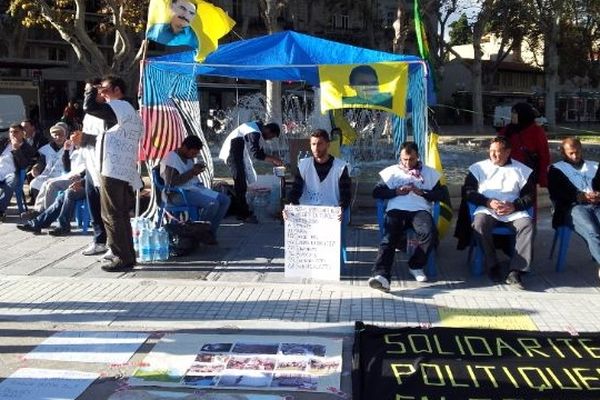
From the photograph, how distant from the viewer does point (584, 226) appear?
22.3 ft

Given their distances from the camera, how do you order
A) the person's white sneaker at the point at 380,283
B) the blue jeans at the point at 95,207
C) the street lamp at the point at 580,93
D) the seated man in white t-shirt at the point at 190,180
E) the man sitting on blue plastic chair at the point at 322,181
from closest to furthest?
1. the person's white sneaker at the point at 380,283
2. the man sitting on blue plastic chair at the point at 322,181
3. the blue jeans at the point at 95,207
4. the seated man in white t-shirt at the point at 190,180
5. the street lamp at the point at 580,93

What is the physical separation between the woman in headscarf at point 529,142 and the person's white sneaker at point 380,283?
8.20ft

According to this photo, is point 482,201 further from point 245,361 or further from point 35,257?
point 35,257

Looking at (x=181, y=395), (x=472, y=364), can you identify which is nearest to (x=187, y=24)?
(x=181, y=395)

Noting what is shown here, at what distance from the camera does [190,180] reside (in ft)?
26.9

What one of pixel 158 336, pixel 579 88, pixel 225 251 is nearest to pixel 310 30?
pixel 579 88

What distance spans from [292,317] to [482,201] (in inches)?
92.6

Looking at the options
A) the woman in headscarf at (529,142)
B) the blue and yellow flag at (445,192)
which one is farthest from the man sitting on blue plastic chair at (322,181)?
the woman in headscarf at (529,142)

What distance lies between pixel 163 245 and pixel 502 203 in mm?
3485

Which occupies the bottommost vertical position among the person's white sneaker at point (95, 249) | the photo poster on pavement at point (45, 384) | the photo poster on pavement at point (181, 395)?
the photo poster on pavement at point (181, 395)

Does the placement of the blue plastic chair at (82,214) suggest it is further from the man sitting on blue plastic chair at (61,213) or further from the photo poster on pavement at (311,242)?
the photo poster on pavement at (311,242)

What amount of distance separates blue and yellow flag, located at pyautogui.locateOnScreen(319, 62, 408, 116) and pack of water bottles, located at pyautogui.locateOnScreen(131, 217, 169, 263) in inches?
97.4

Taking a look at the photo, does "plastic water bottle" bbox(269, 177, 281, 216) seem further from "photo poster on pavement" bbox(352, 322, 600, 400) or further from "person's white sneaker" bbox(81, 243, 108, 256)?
"photo poster on pavement" bbox(352, 322, 600, 400)

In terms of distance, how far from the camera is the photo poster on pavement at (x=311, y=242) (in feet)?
22.0
